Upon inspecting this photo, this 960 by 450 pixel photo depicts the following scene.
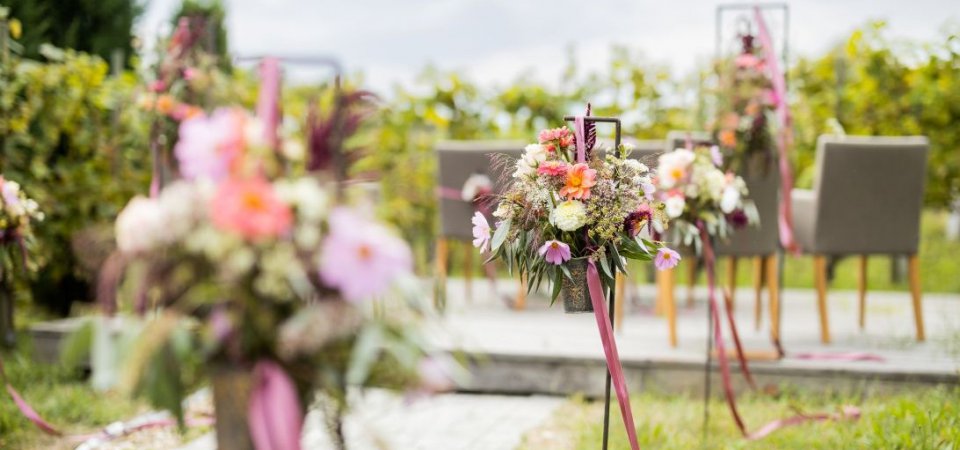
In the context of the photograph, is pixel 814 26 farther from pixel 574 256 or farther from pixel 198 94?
pixel 574 256

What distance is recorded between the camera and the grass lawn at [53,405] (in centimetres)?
362

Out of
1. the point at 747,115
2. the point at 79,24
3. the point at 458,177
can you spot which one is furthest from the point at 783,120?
the point at 79,24

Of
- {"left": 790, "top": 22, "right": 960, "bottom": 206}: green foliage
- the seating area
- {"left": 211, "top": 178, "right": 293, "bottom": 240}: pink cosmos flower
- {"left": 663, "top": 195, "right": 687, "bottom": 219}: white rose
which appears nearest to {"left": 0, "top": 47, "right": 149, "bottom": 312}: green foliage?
the seating area

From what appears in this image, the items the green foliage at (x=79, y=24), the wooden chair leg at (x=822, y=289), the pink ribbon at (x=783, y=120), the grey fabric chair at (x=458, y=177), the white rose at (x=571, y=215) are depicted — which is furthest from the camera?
the green foliage at (x=79, y=24)

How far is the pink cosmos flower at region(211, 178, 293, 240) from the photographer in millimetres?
1240

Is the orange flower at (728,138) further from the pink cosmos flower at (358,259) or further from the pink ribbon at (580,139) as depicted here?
the pink cosmos flower at (358,259)

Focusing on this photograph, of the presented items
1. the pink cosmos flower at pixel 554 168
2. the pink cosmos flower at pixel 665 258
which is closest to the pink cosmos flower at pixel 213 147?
the pink cosmos flower at pixel 554 168

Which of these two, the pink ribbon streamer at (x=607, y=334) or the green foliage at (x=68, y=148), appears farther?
the green foliage at (x=68, y=148)

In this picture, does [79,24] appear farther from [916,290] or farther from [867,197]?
[916,290]

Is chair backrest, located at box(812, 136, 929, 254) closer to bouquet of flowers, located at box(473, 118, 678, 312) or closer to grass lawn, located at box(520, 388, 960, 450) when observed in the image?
grass lawn, located at box(520, 388, 960, 450)

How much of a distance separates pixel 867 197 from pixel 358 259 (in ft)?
12.1

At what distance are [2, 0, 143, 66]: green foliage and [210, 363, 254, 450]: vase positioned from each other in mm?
5163

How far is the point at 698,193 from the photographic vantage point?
143 inches

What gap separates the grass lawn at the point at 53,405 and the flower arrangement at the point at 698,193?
7.41 feet
